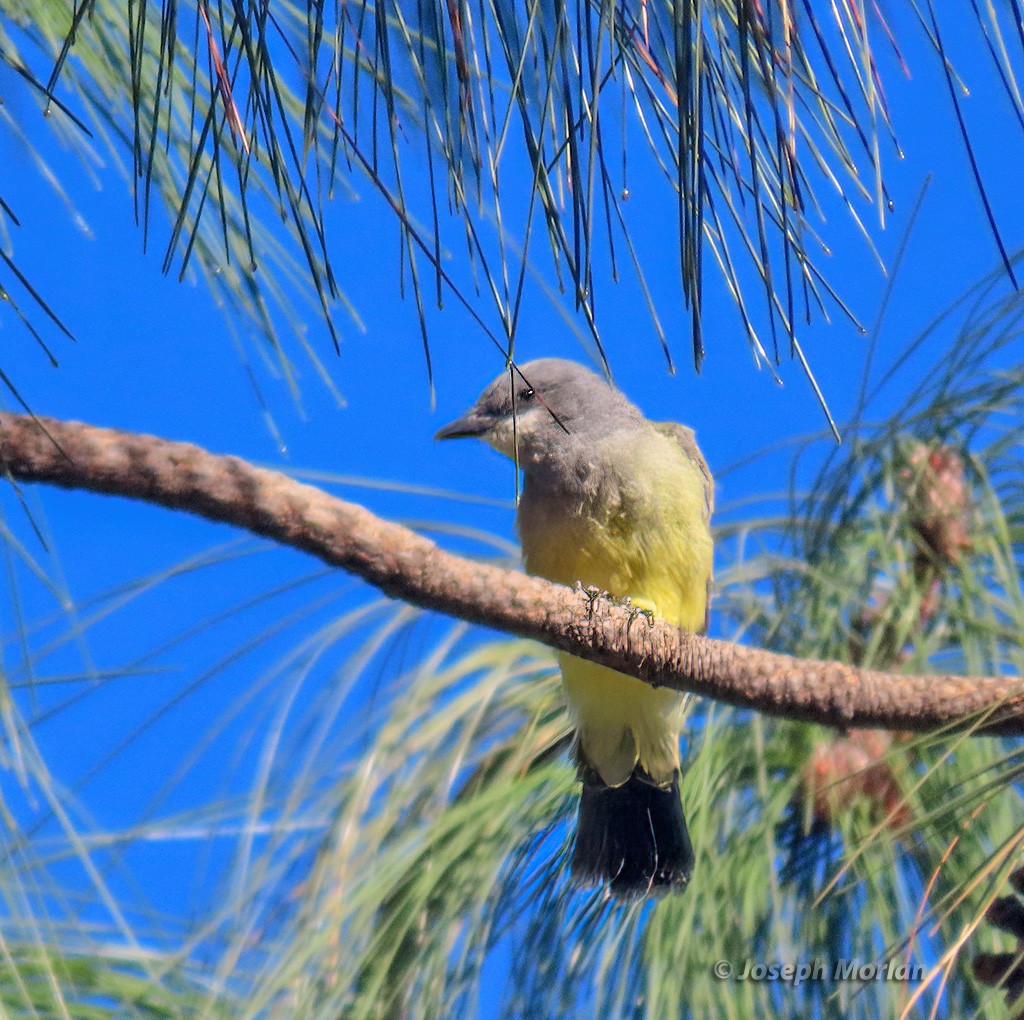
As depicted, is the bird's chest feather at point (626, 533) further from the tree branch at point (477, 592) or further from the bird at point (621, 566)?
the tree branch at point (477, 592)

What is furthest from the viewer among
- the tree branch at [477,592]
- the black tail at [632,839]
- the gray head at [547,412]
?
the gray head at [547,412]

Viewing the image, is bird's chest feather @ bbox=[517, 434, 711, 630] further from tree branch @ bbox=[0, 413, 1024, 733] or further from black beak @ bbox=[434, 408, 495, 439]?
tree branch @ bbox=[0, 413, 1024, 733]

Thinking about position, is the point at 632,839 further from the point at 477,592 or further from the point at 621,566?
the point at 477,592

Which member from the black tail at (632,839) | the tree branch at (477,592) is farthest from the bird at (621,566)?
the tree branch at (477,592)

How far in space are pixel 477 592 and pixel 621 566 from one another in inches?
41.8

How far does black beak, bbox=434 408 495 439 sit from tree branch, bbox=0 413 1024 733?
1.19 metres

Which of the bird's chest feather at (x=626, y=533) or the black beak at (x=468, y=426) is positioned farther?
the black beak at (x=468, y=426)

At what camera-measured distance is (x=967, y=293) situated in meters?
2.29

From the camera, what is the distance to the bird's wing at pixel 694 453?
271 centimetres

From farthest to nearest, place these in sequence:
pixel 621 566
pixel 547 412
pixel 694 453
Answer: pixel 694 453, pixel 547 412, pixel 621 566

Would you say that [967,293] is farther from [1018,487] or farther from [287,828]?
[287,828]

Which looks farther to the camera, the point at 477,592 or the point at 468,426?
the point at 468,426

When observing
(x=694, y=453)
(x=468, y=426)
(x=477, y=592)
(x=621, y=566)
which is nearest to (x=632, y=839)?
(x=621, y=566)

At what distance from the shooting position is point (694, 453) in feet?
9.01
